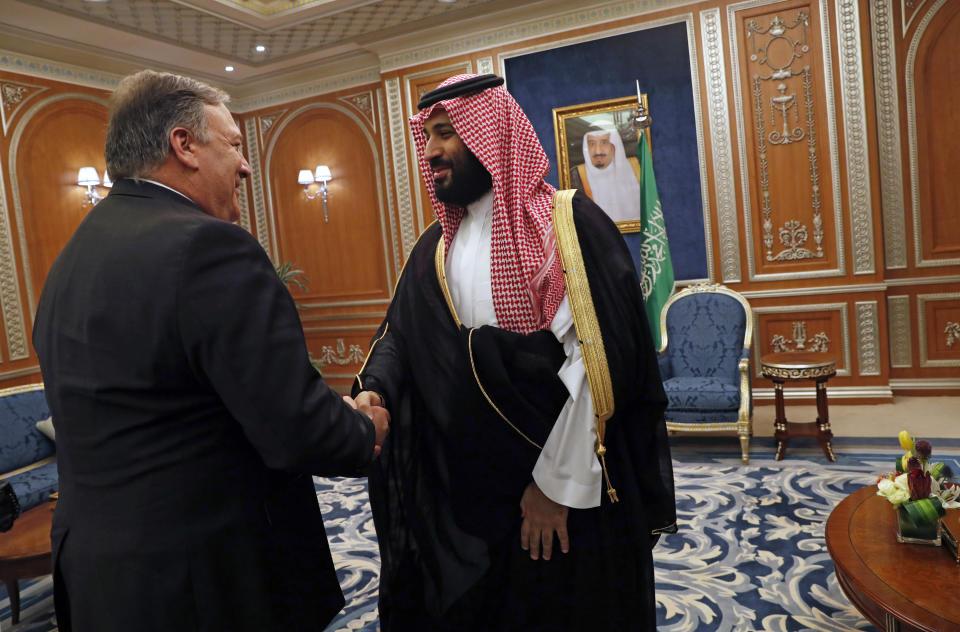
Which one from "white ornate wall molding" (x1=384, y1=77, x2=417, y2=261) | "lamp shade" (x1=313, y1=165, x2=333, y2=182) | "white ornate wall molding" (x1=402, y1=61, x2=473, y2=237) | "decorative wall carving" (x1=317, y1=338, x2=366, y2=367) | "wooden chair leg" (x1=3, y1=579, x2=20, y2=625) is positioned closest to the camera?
"wooden chair leg" (x1=3, y1=579, x2=20, y2=625)

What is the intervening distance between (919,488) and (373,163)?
5.61 m

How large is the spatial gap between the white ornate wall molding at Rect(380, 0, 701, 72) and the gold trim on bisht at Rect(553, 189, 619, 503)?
174 inches

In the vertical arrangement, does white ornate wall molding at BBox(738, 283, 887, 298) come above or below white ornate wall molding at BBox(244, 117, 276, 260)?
below

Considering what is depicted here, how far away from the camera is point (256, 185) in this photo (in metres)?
7.35

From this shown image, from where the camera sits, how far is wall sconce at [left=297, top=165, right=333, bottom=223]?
6852 mm

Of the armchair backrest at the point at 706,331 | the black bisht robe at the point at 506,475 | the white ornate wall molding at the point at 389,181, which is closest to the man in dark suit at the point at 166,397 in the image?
the black bisht robe at the point at 506,475

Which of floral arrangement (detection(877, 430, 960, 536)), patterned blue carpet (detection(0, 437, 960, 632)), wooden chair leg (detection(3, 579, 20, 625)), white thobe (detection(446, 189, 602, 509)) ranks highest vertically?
white thobe (detection(446, 189, 602, 509))

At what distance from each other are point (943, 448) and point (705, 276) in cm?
205

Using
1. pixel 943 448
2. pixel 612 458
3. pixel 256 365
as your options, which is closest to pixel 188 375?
pixel 256 365

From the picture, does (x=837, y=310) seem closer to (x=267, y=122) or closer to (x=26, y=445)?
(x=26, y=445)

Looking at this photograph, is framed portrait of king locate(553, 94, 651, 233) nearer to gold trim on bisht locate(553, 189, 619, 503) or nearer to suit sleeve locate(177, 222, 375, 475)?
gold trim on bisht locate(553, 189, 619, 503)

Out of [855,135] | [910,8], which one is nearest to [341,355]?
[855,135]

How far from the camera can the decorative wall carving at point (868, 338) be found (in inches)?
197

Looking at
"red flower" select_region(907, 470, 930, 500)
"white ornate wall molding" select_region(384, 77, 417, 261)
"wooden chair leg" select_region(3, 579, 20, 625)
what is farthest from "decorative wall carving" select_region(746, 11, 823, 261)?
"wooden chair leg" select_region(3, 579, 20, 625)
